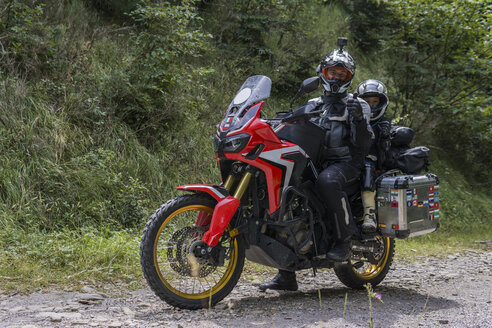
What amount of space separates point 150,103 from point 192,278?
505cm

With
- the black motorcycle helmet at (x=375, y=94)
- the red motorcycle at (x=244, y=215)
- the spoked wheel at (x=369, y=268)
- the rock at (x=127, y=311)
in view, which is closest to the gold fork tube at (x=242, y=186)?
the red motorcycle at (x=244, y=215)

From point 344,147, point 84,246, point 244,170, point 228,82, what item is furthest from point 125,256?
point 228,82

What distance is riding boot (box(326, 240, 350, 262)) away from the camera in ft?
17.0

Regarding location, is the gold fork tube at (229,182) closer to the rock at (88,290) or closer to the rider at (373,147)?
the rider at (373,147)

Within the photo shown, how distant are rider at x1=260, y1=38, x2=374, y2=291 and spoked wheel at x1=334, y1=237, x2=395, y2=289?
562 millimetres

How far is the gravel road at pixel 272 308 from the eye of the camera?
13.9ft

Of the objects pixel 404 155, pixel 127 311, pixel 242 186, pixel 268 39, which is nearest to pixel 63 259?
pixel 127 311

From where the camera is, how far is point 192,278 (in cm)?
465

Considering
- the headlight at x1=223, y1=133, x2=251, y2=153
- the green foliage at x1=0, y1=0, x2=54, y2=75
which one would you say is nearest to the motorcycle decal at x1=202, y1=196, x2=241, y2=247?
the headlight at x1=223, y1=133, x2=251, y2=153

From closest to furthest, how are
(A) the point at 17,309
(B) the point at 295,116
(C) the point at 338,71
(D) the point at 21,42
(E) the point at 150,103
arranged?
(A) the point at 17,309, (B) the point at 295,116, (C) the point at 338,71, (D) the point at 21,42, (E) the point at 150,103

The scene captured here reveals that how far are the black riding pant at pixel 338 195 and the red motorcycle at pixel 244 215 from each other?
144mm

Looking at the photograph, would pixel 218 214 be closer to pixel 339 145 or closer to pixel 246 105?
pixel 246 105

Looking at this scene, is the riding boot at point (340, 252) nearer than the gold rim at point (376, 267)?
Yes

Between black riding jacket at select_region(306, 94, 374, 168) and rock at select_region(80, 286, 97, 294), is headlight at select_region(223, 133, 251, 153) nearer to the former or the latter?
black riding jacket at select_region(306, 94, 374, 168)
